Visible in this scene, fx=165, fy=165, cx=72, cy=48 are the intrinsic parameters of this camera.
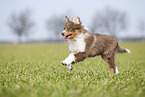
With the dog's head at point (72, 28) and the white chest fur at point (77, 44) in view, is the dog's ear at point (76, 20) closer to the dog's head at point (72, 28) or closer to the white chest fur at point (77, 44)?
the dog's head at point (72, 28)

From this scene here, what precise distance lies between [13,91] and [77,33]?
8.25 ft

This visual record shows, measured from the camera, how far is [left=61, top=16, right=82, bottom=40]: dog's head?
5033 mm

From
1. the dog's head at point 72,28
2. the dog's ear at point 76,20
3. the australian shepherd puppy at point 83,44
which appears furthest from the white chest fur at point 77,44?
the dog's ear at point 76,20

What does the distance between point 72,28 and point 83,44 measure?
0.60 m

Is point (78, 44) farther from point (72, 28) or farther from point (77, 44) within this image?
point (72, 28)

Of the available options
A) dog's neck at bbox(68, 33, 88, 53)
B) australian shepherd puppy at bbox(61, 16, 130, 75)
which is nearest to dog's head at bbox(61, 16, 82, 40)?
australian shepherd puppy at bbox(61, 16, 130, 75)

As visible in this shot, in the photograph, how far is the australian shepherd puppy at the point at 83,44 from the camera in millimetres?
5023

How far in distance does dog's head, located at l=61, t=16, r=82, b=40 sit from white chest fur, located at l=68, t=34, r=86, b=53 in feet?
0.44

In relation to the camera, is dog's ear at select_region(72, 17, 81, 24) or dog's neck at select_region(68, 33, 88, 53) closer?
dog's neck at select_region(68, 33, 88, 53)

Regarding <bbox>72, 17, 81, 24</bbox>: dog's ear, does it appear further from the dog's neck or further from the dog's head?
the dog's neck

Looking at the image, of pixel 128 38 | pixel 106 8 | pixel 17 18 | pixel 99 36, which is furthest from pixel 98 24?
pixel 99 36

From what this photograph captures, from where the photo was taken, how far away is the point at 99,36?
5.70 m

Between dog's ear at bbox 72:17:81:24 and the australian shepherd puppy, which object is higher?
dog's ear at bbox 72:17:81:24

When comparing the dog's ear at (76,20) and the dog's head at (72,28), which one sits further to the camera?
the dog's ear at (76,20)
